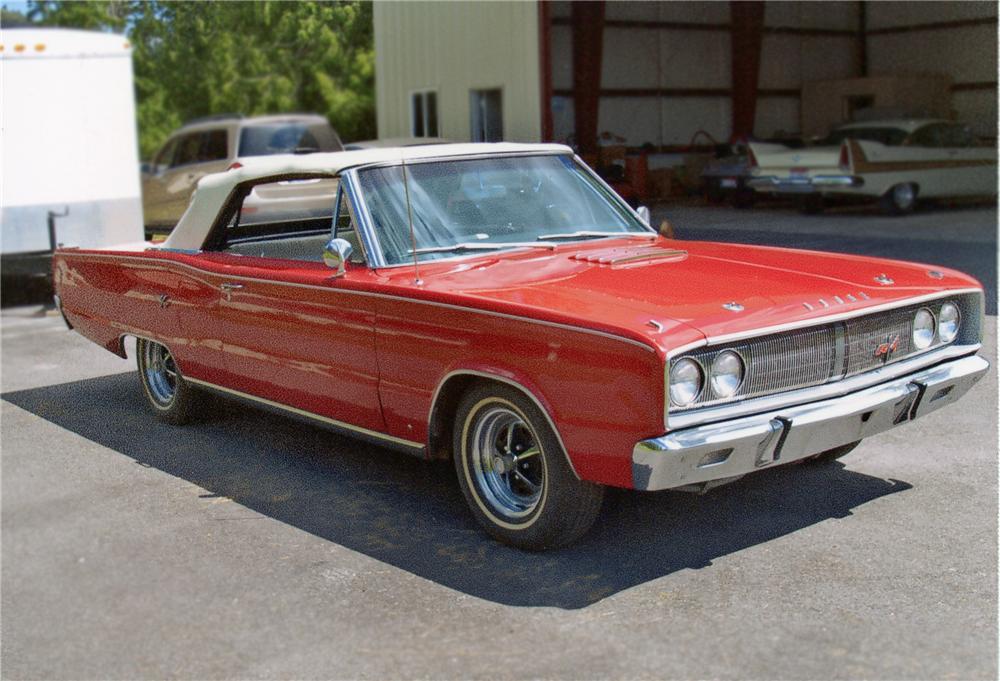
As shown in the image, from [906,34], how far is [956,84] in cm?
188

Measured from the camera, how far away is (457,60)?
65.5 feet

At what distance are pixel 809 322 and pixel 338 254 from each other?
1.98 m

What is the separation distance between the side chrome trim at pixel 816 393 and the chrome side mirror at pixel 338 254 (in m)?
1.73

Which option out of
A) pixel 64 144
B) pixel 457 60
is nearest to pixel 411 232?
pixel 64 144

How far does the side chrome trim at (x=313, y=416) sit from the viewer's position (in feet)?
16.3

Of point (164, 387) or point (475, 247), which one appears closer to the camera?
point (475, 247)

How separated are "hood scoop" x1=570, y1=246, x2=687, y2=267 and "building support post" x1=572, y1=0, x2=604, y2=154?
756 inches

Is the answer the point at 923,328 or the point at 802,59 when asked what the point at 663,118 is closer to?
the point at 802,59

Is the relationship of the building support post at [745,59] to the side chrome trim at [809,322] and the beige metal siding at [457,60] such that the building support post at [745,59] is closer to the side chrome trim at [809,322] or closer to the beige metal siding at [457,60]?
the beige metal siding at [457,60]

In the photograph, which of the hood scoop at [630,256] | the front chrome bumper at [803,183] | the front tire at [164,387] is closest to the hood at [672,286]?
the hood scoop at [630,256]

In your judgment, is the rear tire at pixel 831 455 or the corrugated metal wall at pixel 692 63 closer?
the rear tire at pixel 831 455

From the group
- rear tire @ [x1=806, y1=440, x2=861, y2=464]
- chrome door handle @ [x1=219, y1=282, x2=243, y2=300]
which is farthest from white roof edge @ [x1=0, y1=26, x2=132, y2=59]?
rear tire @ [x1=806, y1=440, x2=861, y2=464]

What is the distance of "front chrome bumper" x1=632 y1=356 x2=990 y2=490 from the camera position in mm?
3963

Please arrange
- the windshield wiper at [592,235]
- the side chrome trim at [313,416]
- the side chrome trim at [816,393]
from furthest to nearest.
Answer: the windshield wiper at [592,235] → the side chrome trim at [313,416] → the side chrome trim at [816,393]
